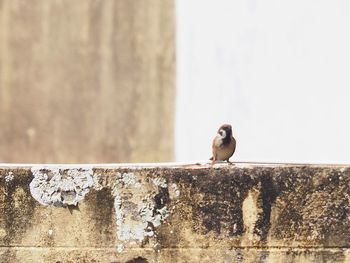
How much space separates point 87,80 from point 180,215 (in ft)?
28.8

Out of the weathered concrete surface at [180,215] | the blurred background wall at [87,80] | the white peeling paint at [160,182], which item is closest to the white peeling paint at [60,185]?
the weathered concrete surface at [180,215]

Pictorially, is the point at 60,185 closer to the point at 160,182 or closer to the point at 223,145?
the point at 160,182

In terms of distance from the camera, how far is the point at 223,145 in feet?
13.0

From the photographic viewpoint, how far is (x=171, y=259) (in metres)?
3.54

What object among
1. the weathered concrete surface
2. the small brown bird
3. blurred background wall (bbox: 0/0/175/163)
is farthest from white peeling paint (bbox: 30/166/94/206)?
blurred background wall (bbox: 0/0/175/163)

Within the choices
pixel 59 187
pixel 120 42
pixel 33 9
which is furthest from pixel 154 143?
pixel 59 187

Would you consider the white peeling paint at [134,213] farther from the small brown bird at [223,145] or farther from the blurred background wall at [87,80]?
the blurred background wall at [87,80]

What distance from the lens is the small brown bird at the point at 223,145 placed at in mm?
3934

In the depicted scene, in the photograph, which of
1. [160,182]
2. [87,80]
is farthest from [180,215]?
[87,80]

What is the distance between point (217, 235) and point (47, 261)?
0.70 metres

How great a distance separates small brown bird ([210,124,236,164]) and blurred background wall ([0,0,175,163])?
26.0ft

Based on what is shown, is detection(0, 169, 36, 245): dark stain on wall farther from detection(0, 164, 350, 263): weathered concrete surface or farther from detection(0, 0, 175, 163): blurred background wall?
detection(0, 0, 175, 163): blurred background wall

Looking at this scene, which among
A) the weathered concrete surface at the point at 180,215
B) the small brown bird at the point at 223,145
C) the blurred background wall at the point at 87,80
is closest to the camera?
the weathered concrete surface at the point at 180,215

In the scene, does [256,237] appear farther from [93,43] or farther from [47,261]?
[93,43]
